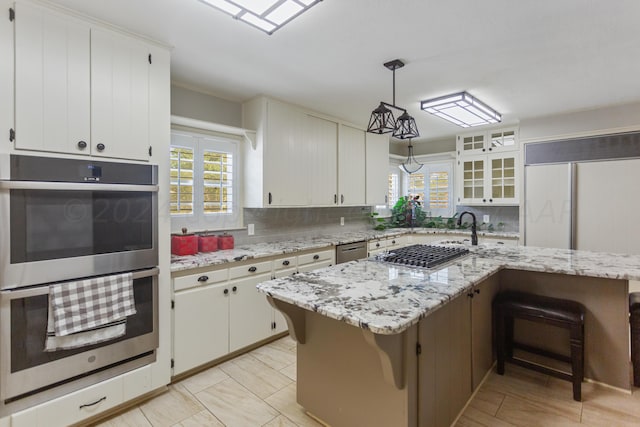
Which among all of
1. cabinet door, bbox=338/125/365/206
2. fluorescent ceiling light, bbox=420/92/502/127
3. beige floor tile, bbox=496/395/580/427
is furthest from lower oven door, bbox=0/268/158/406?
fluorescent ceiling light, bbox=420/92/502/127

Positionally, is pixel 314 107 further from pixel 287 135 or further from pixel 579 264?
pixel 579 264

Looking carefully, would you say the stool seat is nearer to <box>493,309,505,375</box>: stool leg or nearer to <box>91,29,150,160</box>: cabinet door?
<box>493,309,505,375</box>: stool leg

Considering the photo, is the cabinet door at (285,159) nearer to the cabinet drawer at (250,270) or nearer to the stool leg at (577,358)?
the cabinet drawer at (250,270)

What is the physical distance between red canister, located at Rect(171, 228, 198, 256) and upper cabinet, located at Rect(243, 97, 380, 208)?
2.57ft

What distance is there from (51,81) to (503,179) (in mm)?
5135

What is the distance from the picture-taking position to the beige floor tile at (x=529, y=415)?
1896mm

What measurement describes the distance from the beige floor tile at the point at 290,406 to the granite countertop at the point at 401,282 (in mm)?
912

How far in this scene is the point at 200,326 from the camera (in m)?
2.50

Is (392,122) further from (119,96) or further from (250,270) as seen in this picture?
(119,96)

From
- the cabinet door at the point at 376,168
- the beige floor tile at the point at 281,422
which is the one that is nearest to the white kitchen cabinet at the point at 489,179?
the cabinet door at the point at 376,168

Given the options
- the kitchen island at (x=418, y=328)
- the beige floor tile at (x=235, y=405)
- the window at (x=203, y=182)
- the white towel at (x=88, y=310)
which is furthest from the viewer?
the window at (x=203, y=182)

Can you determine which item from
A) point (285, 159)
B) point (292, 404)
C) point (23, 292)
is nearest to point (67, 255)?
point (23, 292)

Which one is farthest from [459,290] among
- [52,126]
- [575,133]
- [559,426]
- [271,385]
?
[575,133]

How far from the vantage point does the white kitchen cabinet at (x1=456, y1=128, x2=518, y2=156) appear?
4570mm
